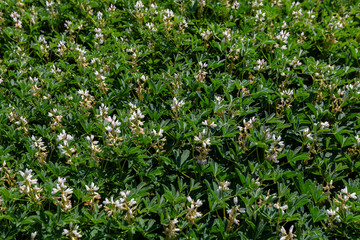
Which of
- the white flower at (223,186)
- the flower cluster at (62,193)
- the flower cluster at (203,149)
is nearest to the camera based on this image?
the flower cluster at (62,193)

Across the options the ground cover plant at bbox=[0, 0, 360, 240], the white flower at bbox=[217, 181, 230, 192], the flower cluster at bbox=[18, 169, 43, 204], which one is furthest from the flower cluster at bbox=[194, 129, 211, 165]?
the flower cluster at bbox=[18, 169, 43, 204]

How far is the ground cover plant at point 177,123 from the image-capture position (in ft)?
9.65

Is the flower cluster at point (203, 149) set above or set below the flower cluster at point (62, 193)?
above

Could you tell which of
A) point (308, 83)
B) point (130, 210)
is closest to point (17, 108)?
point (130, 210)

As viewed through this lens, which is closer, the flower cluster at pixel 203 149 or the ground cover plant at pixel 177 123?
the ground cover plant at pixel 177 123

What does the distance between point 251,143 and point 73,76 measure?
7.73 feet

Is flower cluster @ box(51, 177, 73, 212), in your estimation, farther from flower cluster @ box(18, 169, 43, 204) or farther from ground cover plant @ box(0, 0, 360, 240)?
flower cluster @ box(18, 169, 43, 204)

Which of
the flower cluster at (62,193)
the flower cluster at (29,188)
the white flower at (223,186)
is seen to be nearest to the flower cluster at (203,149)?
the white flower at (223,186)

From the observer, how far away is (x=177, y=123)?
3.64 m

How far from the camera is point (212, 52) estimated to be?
4.84 meters

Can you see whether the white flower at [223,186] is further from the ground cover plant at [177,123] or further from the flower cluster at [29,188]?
the flower cluster at [29,188]

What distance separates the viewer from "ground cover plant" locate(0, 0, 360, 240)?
2.94m

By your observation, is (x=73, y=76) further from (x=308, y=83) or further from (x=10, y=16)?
(x=308, y=83)

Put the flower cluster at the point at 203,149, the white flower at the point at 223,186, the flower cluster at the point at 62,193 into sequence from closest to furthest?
the flower cluster at the point at 62,193 → the white flower at the point at 223,186 → the flower cluster at the point at 203,149
